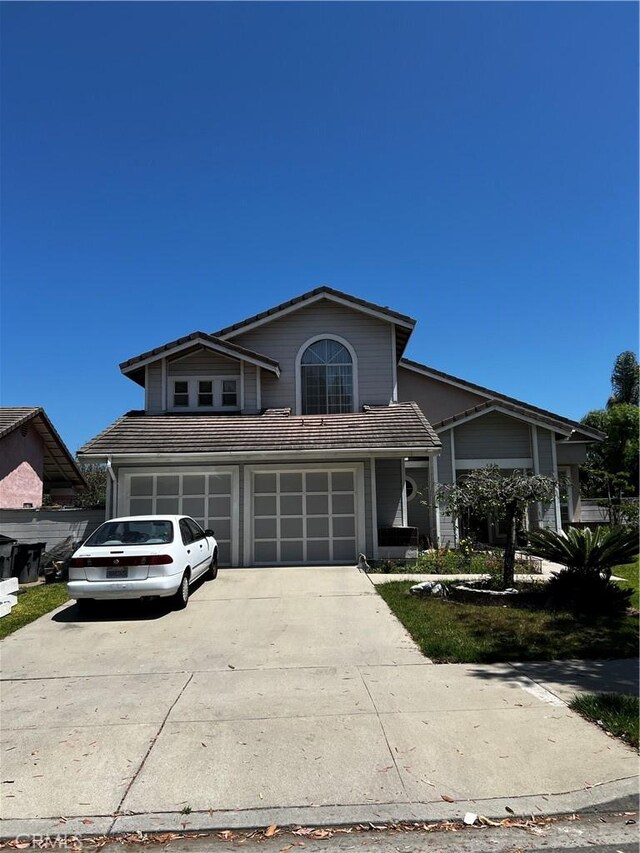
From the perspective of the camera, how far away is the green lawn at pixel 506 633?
22.5 feet

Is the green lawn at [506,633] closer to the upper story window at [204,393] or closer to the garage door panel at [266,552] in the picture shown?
the garage door panel at [266,552]

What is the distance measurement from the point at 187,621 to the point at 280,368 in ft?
34.8

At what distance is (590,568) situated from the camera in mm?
9656

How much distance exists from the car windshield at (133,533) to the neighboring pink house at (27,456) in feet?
31.6

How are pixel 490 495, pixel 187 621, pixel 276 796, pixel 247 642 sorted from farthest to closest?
pixel 490 495, pixel 187 621, pixel 247 642, pixel 276 796

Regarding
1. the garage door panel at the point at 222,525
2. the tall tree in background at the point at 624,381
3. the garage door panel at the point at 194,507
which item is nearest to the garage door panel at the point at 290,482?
the garage door panel at the point at 222,525

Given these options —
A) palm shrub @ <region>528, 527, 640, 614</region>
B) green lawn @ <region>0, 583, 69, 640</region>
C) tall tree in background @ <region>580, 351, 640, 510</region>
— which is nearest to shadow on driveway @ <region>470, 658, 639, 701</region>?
palm shrub @ <region>528, 527, 640, 614</region>

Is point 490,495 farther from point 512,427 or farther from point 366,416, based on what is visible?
point 512,427

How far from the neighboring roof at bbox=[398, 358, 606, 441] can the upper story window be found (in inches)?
256

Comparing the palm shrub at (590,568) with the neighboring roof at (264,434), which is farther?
the neighboring roof at (264,434)

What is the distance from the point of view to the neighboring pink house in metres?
18.5

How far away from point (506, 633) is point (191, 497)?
9.38 meters

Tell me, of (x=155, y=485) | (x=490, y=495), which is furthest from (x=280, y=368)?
(x=490, y=495)

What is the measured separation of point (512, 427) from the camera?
18.4m
